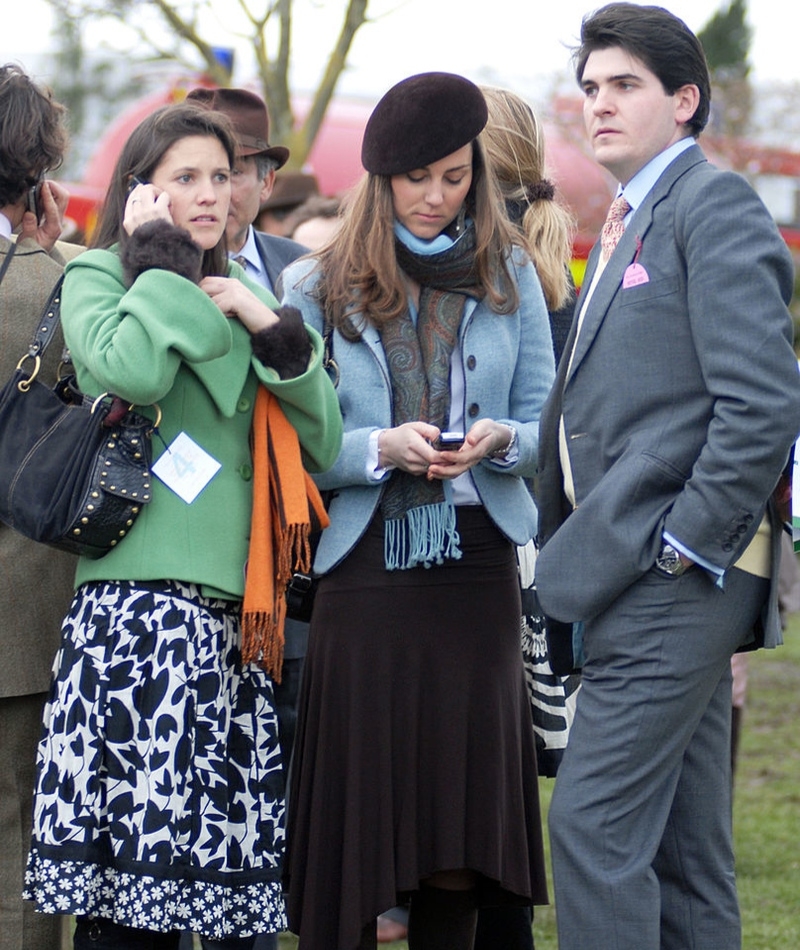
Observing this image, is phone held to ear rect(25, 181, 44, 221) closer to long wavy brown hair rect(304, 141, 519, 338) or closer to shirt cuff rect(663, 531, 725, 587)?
long wavy brown hair rect(304, 141, 519, 338)

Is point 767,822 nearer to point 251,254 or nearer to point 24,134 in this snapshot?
point 251,254

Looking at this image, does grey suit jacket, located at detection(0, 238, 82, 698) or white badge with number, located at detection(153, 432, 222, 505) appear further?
grey suit jacket, located at detection(0, 238, 82, 698)

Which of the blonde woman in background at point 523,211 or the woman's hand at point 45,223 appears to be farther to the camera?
the blonde woman in background at point 523,211

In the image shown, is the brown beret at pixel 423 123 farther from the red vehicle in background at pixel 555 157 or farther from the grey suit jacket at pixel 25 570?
the red vehicle in background at pixel 555 157

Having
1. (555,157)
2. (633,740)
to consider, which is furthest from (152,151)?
(555,157)

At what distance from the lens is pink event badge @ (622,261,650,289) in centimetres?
303

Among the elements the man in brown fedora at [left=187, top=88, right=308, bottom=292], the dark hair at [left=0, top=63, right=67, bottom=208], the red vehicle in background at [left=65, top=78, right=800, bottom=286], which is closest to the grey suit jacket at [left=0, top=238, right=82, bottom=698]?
the dark hair at [left=0, top=63, right=67, bottom=208]

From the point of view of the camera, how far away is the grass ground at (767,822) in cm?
468

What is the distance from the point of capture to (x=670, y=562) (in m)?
2.95

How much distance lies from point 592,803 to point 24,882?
129 centimetres

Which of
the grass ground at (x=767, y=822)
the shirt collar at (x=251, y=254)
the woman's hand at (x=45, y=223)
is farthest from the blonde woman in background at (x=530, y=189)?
the grass ground at (x=767, y=822)

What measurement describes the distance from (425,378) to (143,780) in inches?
44.4

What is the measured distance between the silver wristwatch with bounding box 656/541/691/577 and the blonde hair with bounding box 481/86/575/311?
110 centimetres

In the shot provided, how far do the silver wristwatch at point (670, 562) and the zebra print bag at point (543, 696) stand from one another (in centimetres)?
78
